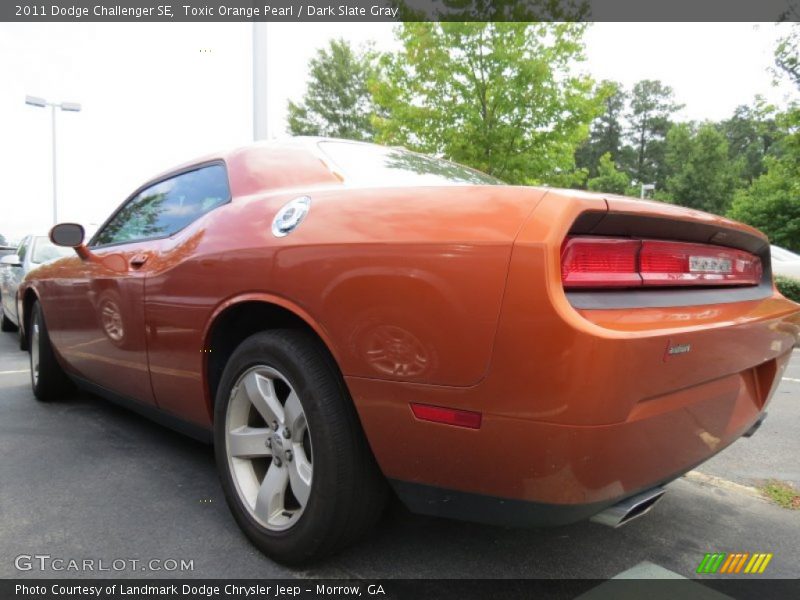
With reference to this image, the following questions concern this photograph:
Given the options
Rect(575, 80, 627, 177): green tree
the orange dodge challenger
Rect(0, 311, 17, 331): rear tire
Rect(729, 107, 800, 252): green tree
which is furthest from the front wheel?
Rect(575, 80, 627, 177): green tree

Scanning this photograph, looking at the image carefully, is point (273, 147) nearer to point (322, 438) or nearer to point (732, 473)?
point (322, 438)

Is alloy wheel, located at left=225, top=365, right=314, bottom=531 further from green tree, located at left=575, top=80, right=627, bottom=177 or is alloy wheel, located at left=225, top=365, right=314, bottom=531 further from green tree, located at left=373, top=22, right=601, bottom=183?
green tree, located at left=575, top=80, right=627, bottom=177

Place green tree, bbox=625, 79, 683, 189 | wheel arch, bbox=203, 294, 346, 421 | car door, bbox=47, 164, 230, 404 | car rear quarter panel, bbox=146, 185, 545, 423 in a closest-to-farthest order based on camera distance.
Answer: car rear quarter panel, bbox=146, 185, 545, 423 < wheel arch, bbox=203, 294, 346, 421 < car door, bbox=47, 164, 230, 404 < green tree, bbox=625, 79, 683, 189

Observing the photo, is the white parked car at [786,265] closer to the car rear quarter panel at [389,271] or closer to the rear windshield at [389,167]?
the rear windshield at [389,167]

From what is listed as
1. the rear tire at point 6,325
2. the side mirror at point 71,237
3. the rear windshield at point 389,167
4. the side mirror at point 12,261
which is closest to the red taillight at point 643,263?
the rear windshield at point 389,167

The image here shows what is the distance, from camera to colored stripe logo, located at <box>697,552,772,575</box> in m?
1.97

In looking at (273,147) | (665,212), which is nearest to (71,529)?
(273,147)

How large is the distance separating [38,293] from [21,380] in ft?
4.60

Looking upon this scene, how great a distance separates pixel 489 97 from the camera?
11.5m

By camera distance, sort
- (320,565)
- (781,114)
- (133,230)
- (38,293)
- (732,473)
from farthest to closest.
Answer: (781,114), (38,293), (133,230), (732,473), (320,565)

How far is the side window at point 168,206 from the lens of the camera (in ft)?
8.44

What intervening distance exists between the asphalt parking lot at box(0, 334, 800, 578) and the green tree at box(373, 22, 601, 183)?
31.0 ft

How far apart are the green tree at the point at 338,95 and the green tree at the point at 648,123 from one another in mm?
44193

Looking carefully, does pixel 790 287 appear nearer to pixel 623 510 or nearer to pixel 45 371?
pixel 623 510
